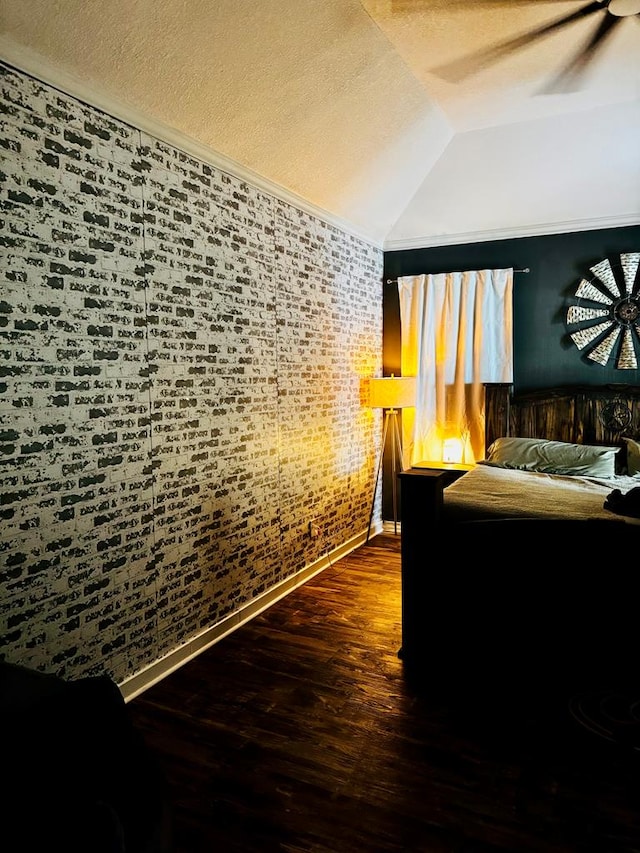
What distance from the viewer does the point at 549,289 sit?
5.12m

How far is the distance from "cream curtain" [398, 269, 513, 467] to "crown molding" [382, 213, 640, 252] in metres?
0.32

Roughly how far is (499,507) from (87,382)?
234 cm

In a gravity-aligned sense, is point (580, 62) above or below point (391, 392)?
above

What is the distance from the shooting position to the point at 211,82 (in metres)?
2.97

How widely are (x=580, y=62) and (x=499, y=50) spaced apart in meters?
0.53

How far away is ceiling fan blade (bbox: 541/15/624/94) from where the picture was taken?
3.03 meters

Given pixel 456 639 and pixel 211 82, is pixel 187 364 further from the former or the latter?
pixel 456 639

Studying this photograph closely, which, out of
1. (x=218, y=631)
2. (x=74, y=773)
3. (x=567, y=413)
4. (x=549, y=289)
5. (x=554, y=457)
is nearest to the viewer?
(x=74, y=773)

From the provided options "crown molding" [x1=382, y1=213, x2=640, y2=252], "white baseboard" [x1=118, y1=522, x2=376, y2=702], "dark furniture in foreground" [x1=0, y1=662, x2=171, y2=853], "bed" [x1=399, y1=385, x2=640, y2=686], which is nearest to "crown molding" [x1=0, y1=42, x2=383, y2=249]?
"crown molding" [x1=382, y1=213, x2=640, y2=252]

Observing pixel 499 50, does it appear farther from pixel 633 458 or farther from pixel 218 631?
pixel 218 631

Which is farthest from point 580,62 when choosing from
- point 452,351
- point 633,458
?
point 633,458

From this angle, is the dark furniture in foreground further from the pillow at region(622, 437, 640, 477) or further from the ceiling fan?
the pillow at region(622, 437, 640, 477)

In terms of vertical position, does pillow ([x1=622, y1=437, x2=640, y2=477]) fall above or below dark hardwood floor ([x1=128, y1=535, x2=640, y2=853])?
above

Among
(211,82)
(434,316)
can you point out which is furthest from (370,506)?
(211,82)
